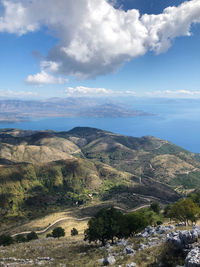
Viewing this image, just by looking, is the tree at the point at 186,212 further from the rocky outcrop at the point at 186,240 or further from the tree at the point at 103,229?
the rocky outcrop at the point at 186,240

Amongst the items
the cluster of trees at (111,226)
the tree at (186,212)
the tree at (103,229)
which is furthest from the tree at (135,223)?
the tree at (186,212)

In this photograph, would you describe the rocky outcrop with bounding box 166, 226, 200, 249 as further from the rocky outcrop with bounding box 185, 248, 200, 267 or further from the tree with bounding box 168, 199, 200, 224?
the tree with bounding box 168, 199, 200, 224

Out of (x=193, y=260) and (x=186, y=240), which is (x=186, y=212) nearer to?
(x=186, y=240)

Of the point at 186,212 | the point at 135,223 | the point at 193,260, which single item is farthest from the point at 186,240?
the point at 186,212

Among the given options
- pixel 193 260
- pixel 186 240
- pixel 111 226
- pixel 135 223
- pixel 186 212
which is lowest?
pixel 135 223

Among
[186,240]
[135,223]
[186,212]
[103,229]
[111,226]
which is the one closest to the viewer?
[186,240]

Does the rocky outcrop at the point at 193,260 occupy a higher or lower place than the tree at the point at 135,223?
higher

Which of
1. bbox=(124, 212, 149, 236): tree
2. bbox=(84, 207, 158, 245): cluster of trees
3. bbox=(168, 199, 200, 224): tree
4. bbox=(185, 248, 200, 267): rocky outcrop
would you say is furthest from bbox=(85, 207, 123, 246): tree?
bbox=(185, 248, 200, 267): rocky outcrop

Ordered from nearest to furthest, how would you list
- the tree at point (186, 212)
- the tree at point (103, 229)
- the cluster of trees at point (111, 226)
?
the tree at point (103, 229)
the cluster of trees at point (111, 226)
the tree at point (186, 212)
